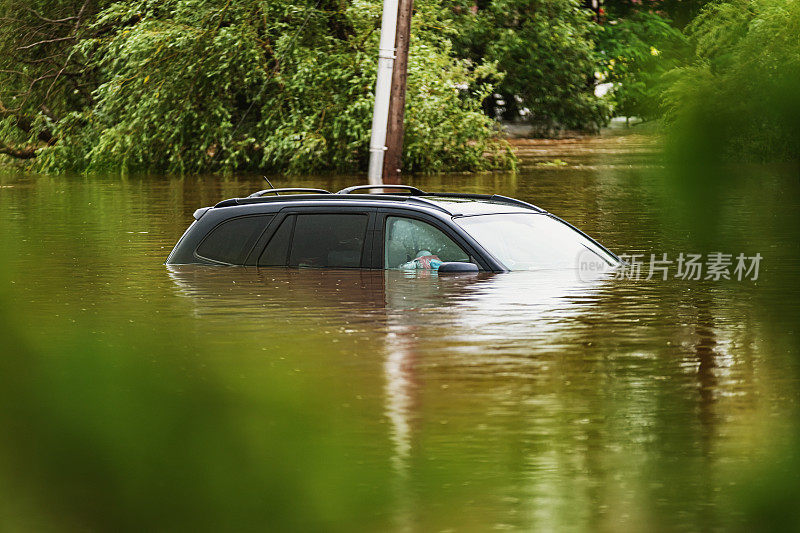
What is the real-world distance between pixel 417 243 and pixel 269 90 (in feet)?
67.3

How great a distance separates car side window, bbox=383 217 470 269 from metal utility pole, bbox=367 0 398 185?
589cm

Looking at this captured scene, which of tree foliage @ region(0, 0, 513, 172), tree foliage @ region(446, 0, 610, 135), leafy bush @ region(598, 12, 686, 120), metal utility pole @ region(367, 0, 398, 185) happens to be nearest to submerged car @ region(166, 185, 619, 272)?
metal utility pole @ region(367, 0, 398, 185)

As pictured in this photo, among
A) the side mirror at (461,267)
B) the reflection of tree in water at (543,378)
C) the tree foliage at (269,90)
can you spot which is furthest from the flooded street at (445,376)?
the tree foliage at (269,90)

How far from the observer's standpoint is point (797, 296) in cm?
1089

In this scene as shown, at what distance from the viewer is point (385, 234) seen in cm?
1102

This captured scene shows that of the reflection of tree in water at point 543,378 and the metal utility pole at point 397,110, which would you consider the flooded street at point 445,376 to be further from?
the metal utility pole at point 397,110

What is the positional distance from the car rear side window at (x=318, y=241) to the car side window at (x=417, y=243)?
0.25 m

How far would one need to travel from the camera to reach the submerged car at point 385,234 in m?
11.0

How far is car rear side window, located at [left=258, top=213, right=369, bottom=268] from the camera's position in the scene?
36.6 ft

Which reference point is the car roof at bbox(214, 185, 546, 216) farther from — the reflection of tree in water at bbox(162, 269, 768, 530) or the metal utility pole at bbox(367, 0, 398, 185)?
the metal utility pole at bbox(367, 0, 398, 185)

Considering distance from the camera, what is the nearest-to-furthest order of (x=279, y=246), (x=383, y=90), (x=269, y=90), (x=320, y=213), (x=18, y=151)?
(x=320, y=213), (x=279, y=246), (x=383, y=90), (x=269, y=90), (x=18, y=151)

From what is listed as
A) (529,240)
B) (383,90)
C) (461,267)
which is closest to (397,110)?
(383,90)

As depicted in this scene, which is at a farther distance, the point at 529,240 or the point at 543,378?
the point at 529,240

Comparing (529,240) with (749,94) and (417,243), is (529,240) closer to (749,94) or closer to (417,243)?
(417,243)
